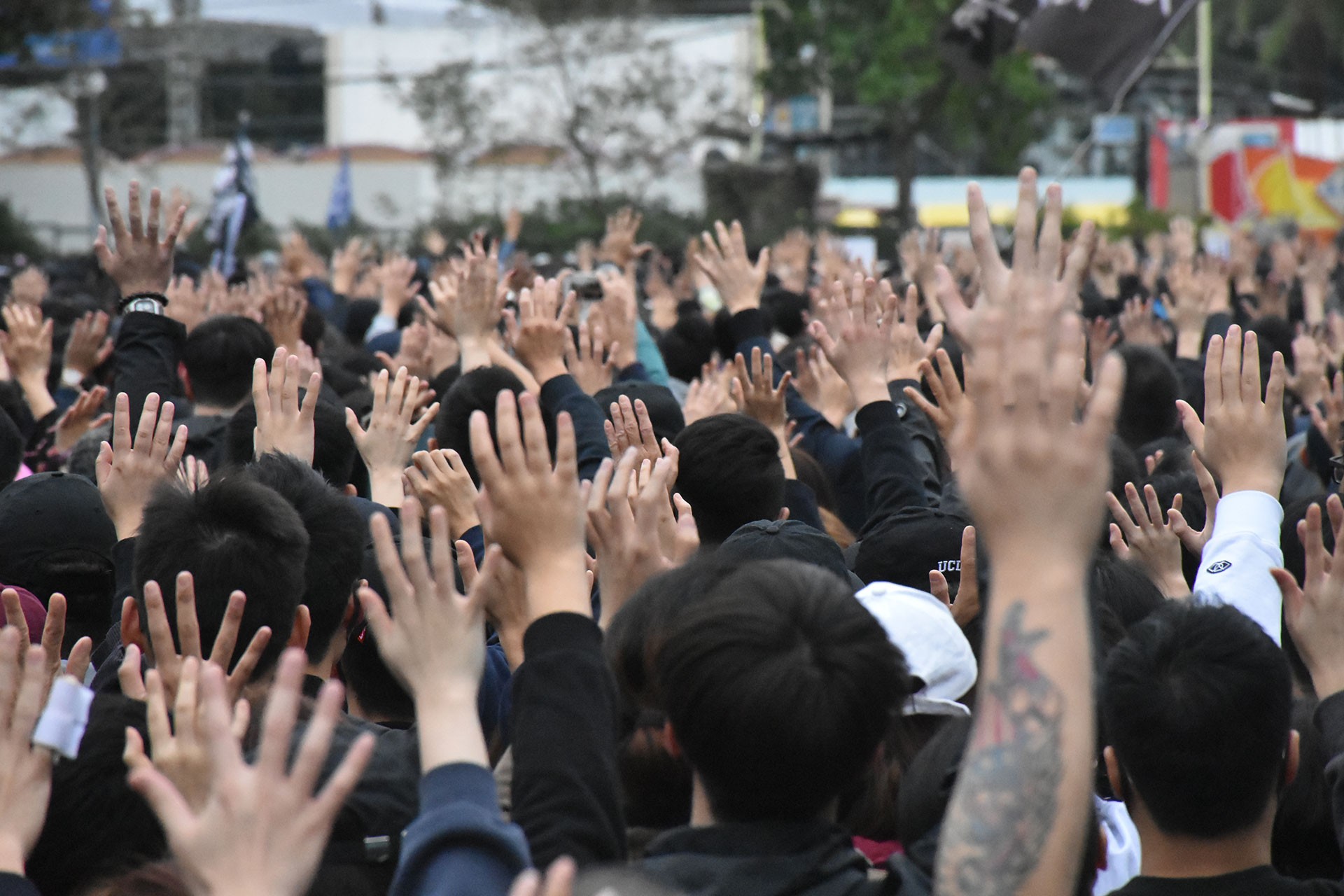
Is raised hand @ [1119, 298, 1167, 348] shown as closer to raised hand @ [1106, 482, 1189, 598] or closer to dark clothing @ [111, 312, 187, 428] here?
raised hand @ [1106, 482, 1189, 598]

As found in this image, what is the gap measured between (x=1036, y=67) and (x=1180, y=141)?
3731 mm

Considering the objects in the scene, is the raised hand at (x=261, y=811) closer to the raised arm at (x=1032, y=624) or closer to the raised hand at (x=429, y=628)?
the raised hand at (x=429, y=628)

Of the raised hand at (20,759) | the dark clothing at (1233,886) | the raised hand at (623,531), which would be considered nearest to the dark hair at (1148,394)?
the raised hand at (623,531)

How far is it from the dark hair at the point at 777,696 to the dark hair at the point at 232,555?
44.8 inches

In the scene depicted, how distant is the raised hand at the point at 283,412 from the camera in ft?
14.5

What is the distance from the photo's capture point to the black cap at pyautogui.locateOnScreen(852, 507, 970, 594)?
4.00 metres

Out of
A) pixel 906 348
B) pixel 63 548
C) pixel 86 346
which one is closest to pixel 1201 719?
pixel 63 548

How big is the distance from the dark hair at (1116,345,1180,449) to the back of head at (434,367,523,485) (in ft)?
8.98

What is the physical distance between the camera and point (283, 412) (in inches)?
175

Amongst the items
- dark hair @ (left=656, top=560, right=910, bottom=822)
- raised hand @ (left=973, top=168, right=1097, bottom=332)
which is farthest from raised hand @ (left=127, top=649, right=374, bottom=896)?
raised hand @ (left=973, top=168, right=1097, bottom=332)

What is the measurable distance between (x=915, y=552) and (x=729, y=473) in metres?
0.54

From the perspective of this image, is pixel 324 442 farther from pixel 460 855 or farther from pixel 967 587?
pixel 460 855

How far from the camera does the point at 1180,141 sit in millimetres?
33594

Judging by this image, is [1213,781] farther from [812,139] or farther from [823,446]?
[812,139]
